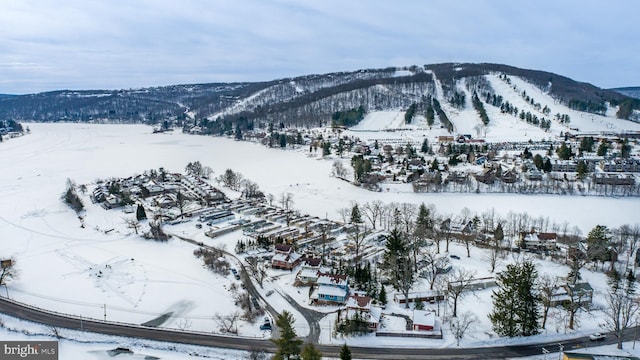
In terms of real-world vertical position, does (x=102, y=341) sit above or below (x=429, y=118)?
below

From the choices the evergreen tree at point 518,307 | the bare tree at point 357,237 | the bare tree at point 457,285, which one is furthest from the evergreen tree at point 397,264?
the evergreen tree at point 518,307

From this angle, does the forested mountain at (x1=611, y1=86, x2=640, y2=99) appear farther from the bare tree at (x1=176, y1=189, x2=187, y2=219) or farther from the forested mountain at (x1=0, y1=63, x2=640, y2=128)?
the bare tree at (x1=176, y1=189, x2=187, y2=219)

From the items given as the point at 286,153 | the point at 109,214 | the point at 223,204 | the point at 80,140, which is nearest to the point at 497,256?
the point at 223,204

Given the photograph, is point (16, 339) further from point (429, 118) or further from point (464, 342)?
point (429, 118)

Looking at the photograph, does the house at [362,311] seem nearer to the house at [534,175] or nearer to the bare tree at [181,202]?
the bare tree at [181,202]

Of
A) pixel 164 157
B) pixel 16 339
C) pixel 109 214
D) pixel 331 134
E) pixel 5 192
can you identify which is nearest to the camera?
pixel 16 339

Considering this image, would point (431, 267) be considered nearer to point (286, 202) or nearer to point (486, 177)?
point (286, 202)
